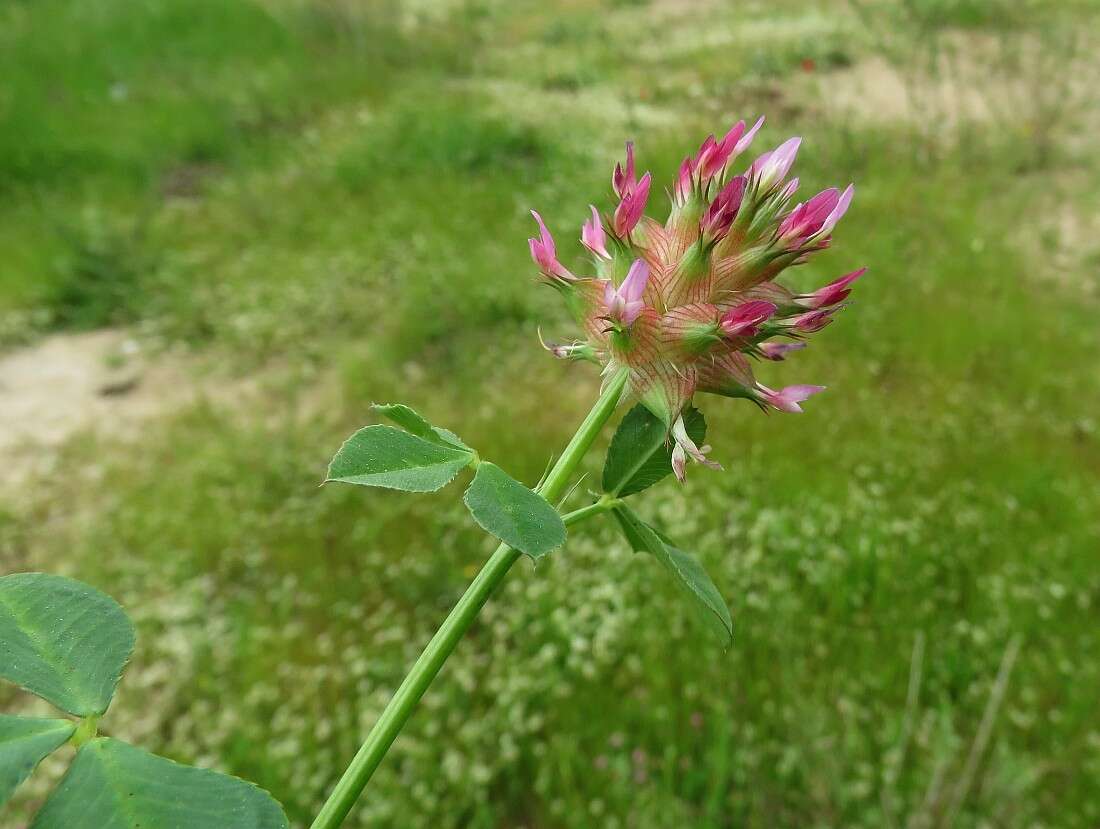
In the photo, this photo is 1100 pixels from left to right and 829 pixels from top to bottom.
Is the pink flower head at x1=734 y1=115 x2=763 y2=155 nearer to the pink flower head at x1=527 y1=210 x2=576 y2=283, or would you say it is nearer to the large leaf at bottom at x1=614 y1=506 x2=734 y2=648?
the pink flower head at x1=527 y1=210 x2=576 y2=283

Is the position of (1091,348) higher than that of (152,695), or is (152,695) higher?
(1091,348)

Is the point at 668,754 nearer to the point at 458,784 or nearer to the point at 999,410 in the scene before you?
the point at 458,784

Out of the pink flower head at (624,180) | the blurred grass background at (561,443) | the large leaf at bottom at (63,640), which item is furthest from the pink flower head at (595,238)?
the blurred grass background at (561,443)

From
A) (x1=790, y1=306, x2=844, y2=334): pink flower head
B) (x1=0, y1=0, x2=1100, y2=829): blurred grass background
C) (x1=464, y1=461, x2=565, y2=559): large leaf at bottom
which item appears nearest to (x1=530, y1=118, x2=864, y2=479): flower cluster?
(x1=790, y1=306, x2=844, y2=334): pink flower head

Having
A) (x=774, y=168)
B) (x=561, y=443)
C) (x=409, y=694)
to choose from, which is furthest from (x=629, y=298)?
(x=561, y=443)

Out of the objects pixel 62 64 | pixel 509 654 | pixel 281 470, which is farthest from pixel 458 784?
pixel 62 64

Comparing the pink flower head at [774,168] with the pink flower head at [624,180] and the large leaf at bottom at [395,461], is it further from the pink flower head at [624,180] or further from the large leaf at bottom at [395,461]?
the large leaf at bottom at [395,461]

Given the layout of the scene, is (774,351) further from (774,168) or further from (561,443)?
(561,443)
